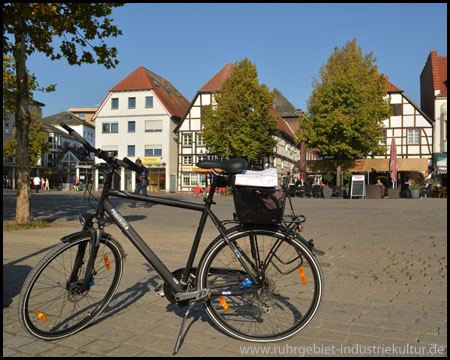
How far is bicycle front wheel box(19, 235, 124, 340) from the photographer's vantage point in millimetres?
3125

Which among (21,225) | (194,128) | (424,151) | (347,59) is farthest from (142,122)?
(21,225)

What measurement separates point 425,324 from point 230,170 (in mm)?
2020

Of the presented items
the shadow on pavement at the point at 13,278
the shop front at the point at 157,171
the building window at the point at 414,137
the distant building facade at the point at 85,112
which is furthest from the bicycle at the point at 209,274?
the distant building facade at the point at 85,112

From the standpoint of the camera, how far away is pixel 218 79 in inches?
2039

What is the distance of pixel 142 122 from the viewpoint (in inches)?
2031

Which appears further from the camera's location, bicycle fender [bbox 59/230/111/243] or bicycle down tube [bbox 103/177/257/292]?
bicycle down tube [bbox 103/177/257/292]

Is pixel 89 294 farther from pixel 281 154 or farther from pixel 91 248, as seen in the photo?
pixel 281 154

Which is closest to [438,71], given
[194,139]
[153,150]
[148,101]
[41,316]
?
[194,139]

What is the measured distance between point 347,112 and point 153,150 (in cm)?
2387

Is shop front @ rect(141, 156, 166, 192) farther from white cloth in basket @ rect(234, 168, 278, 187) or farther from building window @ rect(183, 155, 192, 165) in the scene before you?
white cloth in basket @ rect(234, 168, 278, 187)

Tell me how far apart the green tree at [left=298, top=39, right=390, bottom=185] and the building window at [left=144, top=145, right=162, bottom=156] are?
19.0 meters

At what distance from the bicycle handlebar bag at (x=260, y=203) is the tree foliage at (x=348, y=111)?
108 ft

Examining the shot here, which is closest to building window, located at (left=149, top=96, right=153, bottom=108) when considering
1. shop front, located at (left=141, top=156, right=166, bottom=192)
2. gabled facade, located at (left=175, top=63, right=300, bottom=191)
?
gabled facade, located at (left=175, top=63, right=300, bottom=191)

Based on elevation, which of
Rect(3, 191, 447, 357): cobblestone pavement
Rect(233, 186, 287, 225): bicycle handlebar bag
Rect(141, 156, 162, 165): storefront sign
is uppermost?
Rect(141, 156, 162, 165): storefront sign
